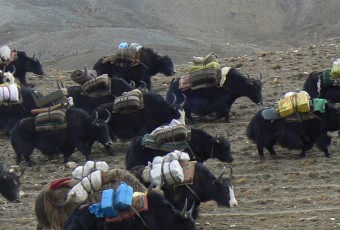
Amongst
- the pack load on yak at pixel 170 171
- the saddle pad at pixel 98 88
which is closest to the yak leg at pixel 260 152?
the saddle pad at pixel 98 88

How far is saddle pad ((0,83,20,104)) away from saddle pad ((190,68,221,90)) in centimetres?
199

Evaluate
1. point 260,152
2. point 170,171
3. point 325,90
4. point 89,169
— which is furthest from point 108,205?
point 325,90

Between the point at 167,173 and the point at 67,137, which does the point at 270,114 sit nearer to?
the point at 67,137

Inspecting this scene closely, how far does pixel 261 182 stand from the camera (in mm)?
8945

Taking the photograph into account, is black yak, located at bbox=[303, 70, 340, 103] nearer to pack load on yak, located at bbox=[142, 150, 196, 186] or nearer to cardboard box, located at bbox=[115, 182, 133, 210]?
pack load on yak, located at bbox=[142, 150, 196, 186]

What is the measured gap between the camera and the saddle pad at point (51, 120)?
10.5 m

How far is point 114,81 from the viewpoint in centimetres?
1192

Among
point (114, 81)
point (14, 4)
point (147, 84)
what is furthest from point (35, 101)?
point (14, 4)

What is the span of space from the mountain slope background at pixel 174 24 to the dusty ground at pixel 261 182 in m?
10.3

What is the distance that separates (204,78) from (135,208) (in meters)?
5.85

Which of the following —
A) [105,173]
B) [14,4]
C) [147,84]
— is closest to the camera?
[105,173]

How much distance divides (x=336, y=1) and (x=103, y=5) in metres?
6.65

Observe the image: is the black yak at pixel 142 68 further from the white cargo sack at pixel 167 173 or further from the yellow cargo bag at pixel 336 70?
the white cargo sack at pixel 167 173

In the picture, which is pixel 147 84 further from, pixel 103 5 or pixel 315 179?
pixel 103 5
